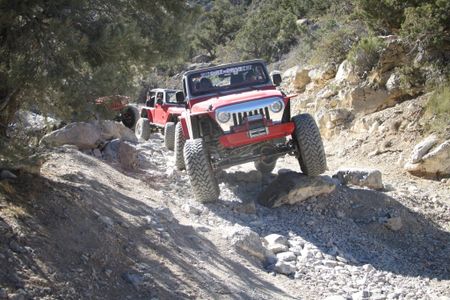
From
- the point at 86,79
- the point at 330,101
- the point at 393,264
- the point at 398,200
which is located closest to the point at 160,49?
the point at 86,79

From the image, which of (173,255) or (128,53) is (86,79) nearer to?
(128,53)

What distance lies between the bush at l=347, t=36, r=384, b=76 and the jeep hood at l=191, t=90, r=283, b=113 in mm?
5358

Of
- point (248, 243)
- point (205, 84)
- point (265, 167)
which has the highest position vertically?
point (205, 84)

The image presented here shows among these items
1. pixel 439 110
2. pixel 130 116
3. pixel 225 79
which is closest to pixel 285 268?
pixel 225 79

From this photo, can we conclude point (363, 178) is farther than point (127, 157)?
No

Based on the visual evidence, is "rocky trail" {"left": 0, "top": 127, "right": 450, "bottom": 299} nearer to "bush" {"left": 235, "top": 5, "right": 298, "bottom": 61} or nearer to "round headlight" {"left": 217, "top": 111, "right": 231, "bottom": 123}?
"round headlight" {"left": 217, "top": 111, "right": 231, "bottom": 123}

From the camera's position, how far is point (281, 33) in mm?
29922

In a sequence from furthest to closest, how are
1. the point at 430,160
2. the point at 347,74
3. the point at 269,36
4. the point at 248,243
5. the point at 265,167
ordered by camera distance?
the point at 269,36 < the point at 347,74 < the point at 265,167 < the point at 430,160 < the point at 248,243

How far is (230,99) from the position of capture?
6973 millimetres

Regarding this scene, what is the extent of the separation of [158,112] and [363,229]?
27.6ft

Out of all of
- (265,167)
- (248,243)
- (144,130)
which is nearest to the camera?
(248,243)

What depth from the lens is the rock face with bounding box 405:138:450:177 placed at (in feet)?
27.5

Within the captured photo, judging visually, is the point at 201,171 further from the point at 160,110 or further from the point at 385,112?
the point at 160,110

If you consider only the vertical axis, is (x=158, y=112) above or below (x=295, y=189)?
above
